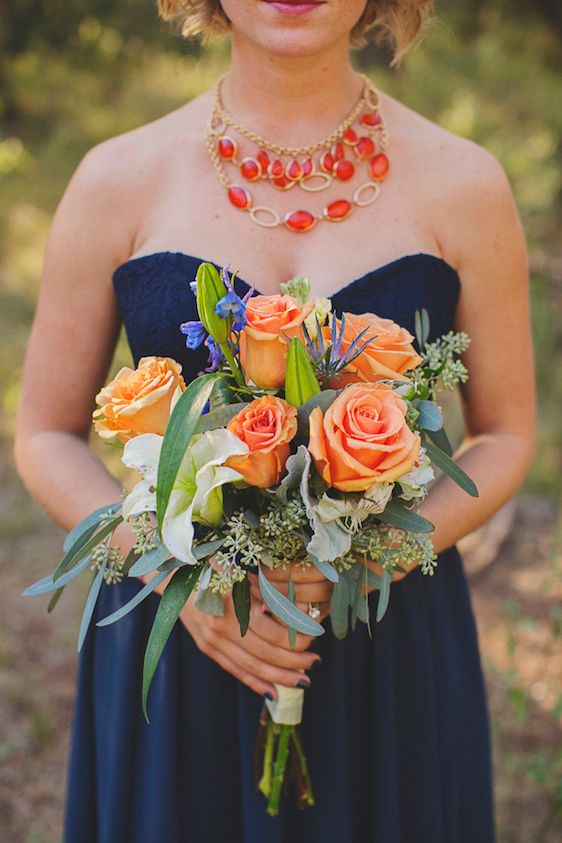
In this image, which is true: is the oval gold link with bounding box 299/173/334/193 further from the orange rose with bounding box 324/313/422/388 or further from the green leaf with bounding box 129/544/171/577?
the green leaf with bounding box 129/544/171/577

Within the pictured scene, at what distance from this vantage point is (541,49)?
6602 millimetres

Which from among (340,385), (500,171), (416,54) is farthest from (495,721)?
(416,54)

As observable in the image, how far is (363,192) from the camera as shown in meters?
1.83

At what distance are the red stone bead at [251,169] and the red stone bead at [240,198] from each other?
4 centimetres

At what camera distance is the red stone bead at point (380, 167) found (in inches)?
72.0

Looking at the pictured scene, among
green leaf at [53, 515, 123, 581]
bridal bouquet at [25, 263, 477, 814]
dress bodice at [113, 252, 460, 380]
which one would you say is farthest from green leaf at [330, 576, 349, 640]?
dress bodice at [113, 252, 460, 380]

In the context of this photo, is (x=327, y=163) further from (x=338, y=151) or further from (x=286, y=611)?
(x=286, y=611)

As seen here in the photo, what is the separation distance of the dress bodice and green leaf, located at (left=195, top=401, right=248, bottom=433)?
1.54 ft

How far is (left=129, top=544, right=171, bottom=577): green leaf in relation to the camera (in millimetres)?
1273

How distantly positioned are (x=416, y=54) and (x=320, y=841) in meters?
5.82

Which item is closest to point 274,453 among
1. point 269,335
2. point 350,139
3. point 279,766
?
point 269,335

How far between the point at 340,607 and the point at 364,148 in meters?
0.94

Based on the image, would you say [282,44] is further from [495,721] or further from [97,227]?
[495,721]

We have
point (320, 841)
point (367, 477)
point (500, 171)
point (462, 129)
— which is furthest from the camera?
point (462, 129)
